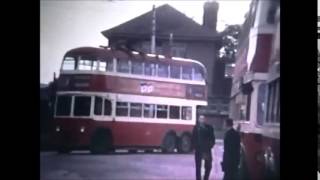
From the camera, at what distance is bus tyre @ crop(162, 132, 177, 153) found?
313 cm

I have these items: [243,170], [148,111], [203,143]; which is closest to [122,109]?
[148,111]

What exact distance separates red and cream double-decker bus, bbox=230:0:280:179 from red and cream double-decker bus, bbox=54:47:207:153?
0.24 metres

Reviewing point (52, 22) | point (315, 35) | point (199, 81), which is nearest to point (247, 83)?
point (199, 81)

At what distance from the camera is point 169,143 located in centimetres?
315

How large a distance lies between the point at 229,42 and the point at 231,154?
2.12ft

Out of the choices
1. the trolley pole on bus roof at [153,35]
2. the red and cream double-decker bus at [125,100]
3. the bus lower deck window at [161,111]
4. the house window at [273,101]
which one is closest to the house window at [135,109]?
the red and cream double-decker bus at [125,100]

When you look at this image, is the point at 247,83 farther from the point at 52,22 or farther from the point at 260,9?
the point at 52,22

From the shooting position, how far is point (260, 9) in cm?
311

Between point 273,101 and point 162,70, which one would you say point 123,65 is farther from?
point 273,101

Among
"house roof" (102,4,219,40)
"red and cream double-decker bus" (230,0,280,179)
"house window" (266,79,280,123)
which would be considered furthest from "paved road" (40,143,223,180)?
"house roof" (102,4,219,40)

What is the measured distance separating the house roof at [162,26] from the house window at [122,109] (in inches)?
15.4

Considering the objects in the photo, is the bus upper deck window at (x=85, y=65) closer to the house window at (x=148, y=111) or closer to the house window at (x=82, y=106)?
the house window at (x=82, y=106)

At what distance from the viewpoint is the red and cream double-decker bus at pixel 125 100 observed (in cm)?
307

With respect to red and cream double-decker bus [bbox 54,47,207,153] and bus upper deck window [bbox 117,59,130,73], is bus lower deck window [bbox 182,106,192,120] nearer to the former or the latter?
red and cream double-decker bus [bbox 54,47,207,153]
